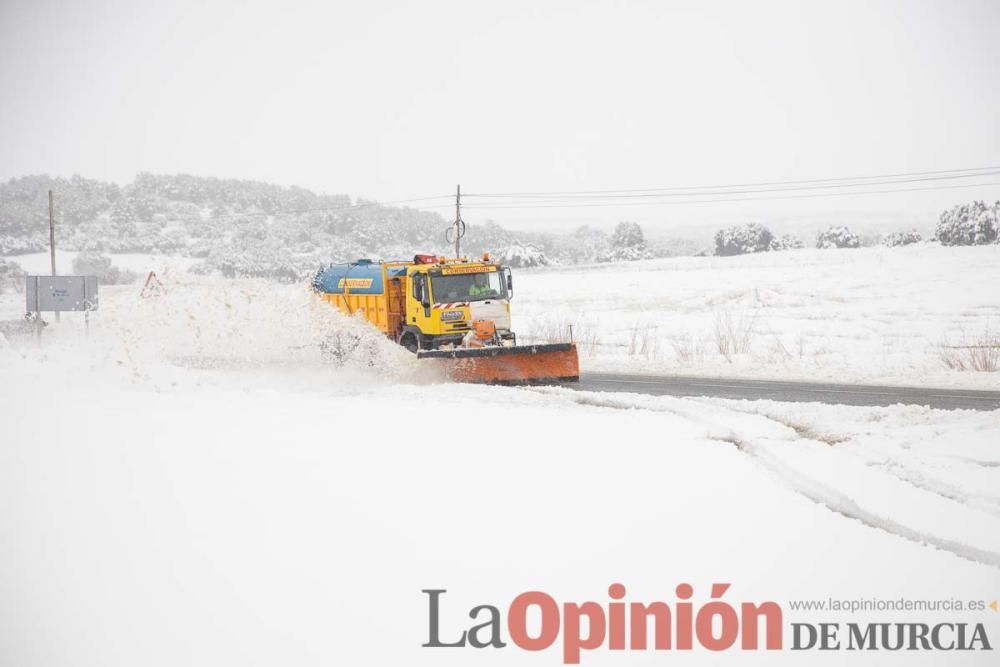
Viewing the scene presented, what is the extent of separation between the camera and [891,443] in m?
10.1

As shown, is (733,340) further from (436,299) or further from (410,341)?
(410,341)

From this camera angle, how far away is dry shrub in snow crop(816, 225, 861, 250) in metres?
86.7

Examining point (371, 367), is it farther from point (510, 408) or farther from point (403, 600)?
point (403, 600)

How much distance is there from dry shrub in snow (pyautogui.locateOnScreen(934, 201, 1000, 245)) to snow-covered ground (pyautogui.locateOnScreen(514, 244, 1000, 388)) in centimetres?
787

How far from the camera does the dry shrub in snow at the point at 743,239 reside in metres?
84.4

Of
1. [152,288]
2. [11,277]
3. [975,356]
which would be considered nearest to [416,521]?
[152,288]

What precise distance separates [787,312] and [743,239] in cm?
5062

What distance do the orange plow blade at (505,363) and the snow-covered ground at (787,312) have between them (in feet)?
15.3

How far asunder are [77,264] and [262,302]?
61.6 metres

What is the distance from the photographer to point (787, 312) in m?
37.1

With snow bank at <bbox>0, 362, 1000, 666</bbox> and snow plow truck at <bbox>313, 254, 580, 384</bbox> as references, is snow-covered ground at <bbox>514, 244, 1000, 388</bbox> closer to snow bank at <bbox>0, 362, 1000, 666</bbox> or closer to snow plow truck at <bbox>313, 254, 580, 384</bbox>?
snow plow truck at <bbox>313, 254, 580, 384</bbox>

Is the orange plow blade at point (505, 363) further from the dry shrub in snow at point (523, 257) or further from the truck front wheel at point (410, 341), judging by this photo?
the dry shrub in snow at point (523, 257)

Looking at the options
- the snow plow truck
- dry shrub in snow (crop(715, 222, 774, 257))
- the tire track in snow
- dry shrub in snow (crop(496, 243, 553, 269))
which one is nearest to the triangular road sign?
the snow plow truck

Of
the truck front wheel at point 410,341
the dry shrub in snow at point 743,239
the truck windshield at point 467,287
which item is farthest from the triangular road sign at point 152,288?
the dry shrub in snow at point 743,239
